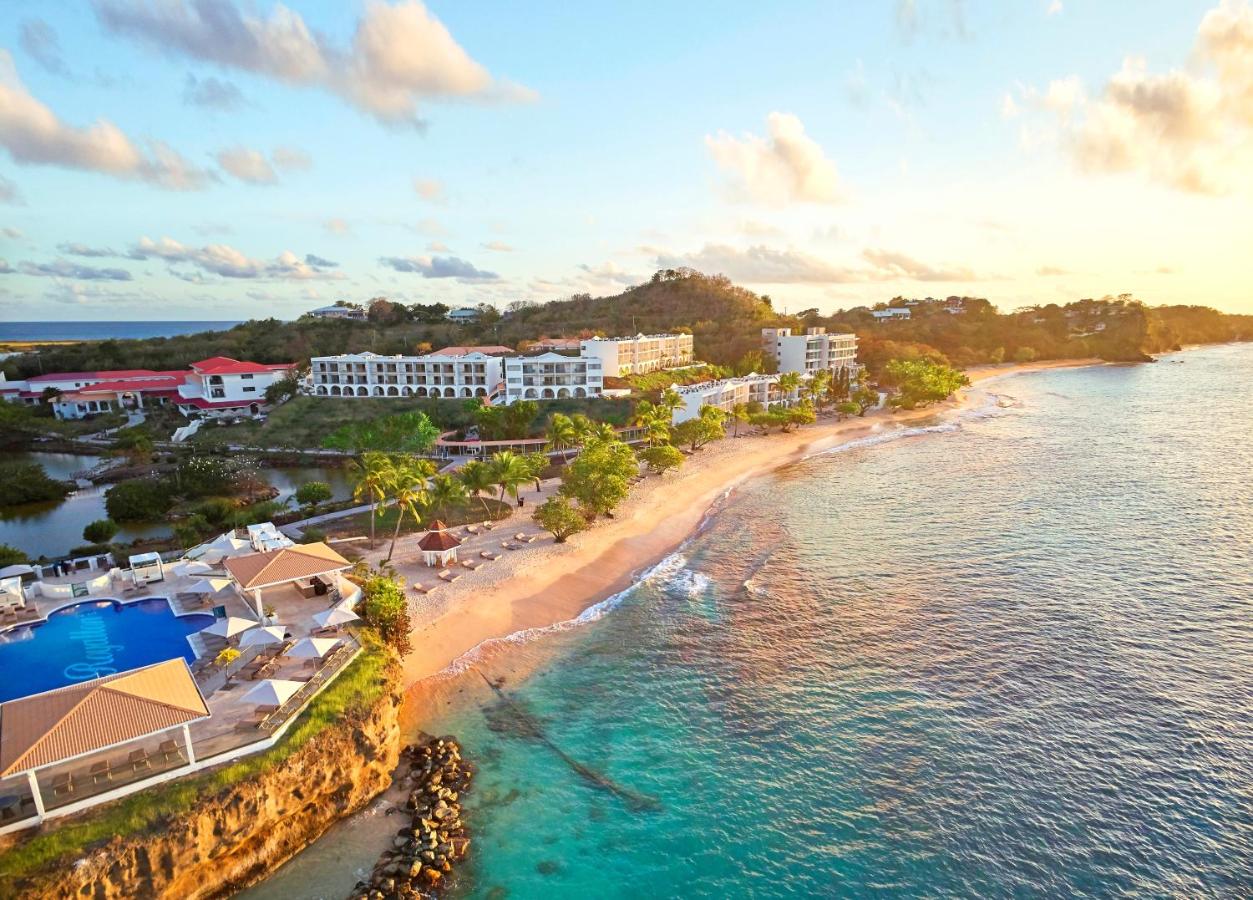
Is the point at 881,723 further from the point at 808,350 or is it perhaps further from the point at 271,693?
the point at 808,350

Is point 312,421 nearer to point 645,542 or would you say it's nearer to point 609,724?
point 645,542

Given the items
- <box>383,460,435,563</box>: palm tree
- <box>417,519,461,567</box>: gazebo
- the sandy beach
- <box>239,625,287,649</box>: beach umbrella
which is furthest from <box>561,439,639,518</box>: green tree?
<box>239,625,287,649</box>: beach umbrella

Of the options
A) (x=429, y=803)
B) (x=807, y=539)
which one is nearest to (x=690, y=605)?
(x=807, y=539)

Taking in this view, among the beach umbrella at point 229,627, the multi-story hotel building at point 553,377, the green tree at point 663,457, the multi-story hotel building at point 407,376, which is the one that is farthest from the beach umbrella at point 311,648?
the multi-story hotel building at point 407,376

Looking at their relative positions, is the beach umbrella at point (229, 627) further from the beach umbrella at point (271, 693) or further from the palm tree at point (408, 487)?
the palm tree at point (408, 487)

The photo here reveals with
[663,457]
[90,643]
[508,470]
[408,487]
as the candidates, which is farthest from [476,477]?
[90,643]

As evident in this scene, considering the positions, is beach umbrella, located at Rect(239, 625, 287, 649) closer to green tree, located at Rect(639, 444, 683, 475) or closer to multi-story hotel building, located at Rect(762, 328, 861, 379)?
green tree, located at Rect(639, 444, 683, 475)
